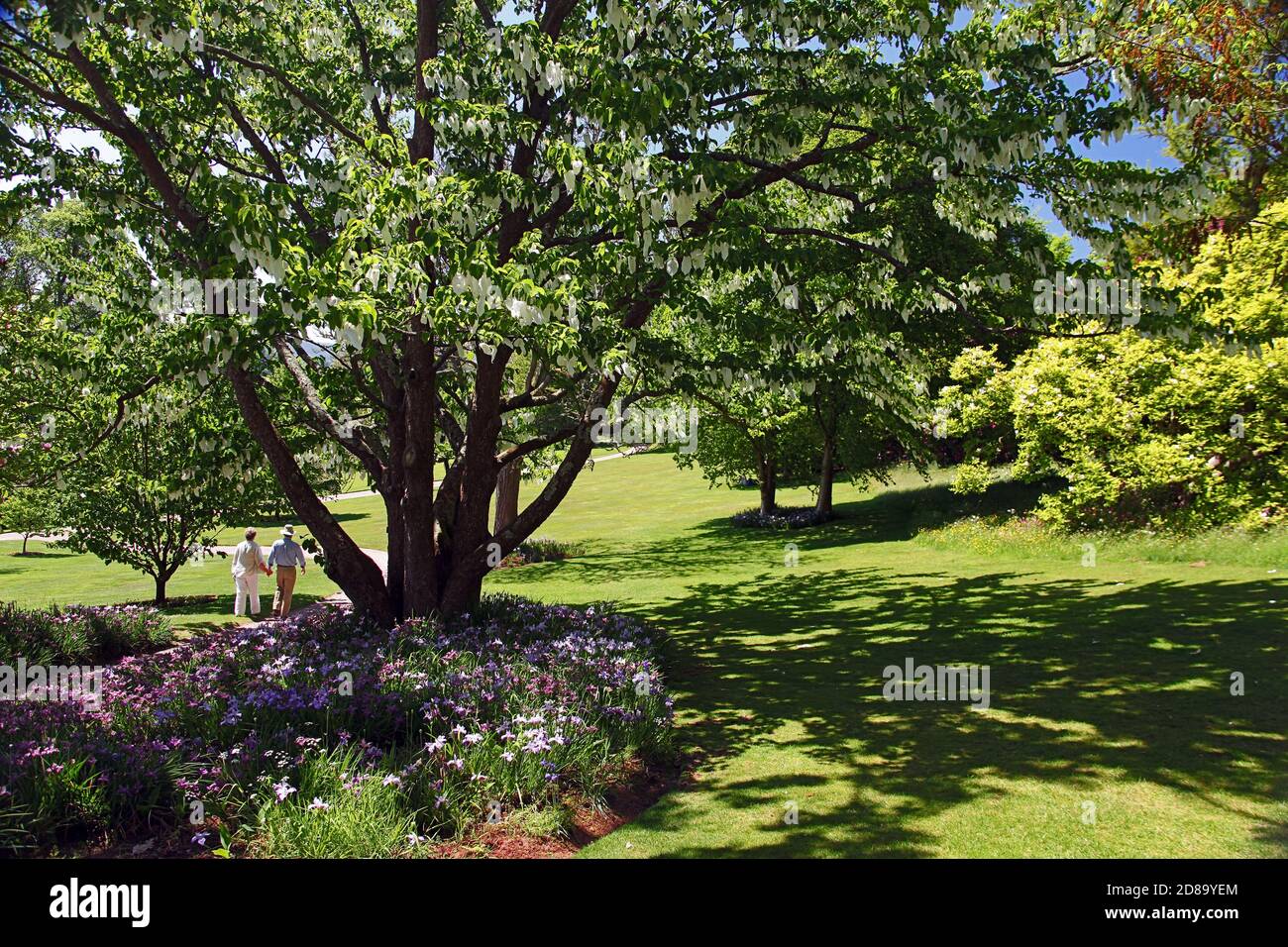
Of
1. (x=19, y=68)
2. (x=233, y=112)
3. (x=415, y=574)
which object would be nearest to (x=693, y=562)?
(x=415, y=574)

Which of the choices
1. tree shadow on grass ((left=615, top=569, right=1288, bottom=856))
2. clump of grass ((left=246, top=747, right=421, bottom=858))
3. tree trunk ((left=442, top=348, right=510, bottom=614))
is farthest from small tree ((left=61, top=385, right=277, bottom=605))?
clump of grass ((left=246, top=747, right=421, bottom=858))

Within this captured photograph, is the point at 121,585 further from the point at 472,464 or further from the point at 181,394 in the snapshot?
the point at 472,464

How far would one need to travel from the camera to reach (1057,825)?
558cm

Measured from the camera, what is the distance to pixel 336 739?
643cm

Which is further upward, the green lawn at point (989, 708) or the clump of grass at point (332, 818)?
the clump of grass at point (332, 818)

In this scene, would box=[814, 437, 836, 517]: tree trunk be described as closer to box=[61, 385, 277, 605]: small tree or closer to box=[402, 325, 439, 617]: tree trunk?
box=[61, 385, 277, 605]: small tree

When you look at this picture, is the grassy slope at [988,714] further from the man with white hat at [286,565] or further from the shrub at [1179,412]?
the man with white hat at [286,565]

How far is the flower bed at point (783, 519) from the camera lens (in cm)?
2944

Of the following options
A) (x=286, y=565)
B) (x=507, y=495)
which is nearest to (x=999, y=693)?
(x=286, y=565)

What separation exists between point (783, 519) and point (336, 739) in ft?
82.0

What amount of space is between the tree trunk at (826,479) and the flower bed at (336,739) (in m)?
20.0

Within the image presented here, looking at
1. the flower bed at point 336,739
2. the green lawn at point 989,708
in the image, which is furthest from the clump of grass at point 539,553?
the flower bed at point 336,739

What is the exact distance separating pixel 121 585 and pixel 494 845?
23.8 meters

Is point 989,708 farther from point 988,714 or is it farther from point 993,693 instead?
point 993,693
